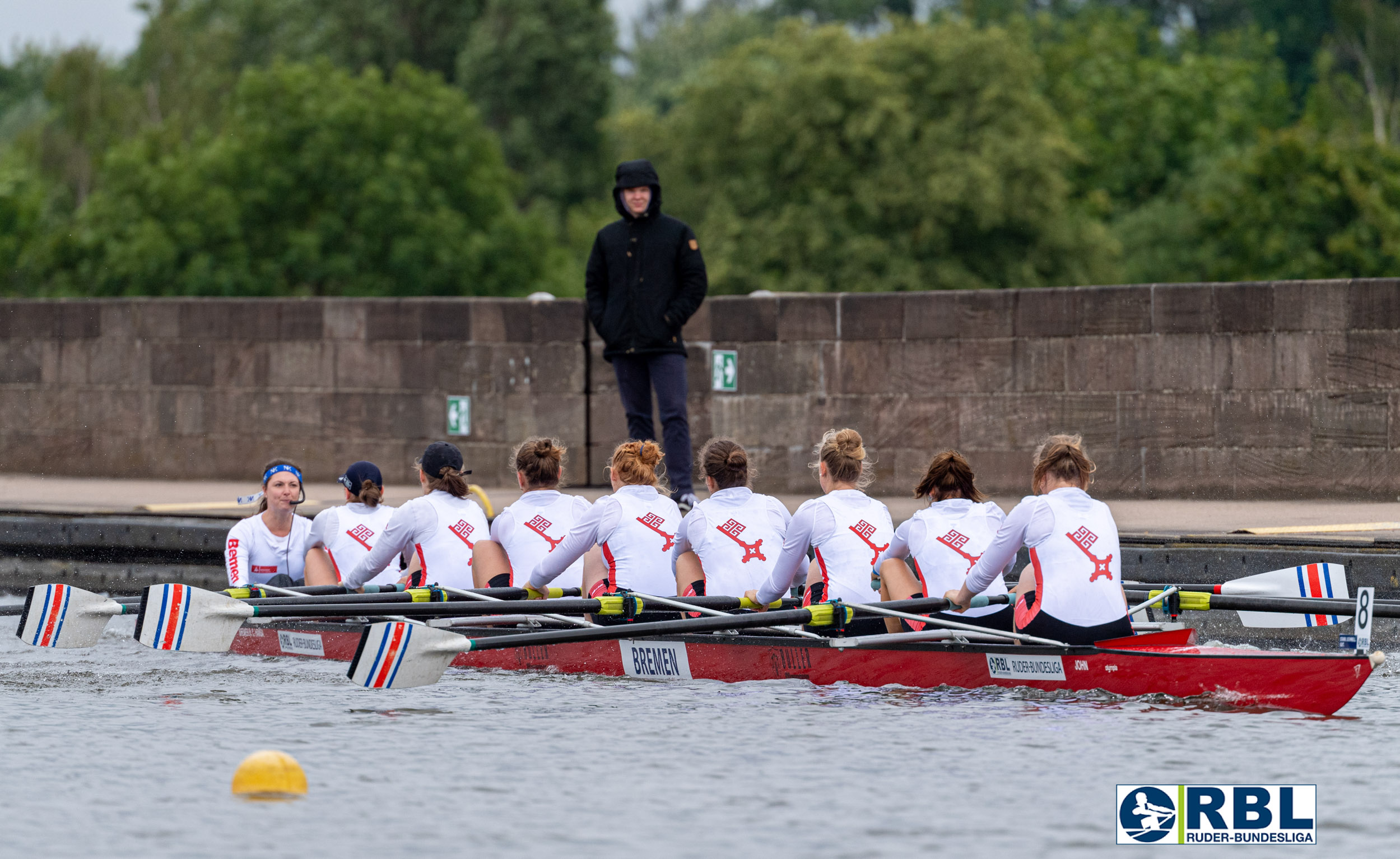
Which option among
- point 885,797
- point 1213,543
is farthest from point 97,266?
point 885,797

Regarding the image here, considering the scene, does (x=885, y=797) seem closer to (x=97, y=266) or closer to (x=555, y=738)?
(x=555, y=738)

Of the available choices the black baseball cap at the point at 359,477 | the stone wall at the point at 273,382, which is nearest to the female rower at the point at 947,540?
the black baseball cap at the point at 359,477

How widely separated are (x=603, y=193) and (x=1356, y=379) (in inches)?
1621

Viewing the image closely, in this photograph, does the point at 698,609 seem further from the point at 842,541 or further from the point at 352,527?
the point at 352,527

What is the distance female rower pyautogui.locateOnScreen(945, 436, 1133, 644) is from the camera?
351 inches

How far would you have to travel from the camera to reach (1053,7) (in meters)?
66.6

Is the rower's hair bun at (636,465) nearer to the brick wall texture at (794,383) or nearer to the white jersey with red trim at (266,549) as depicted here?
the white jersey with red trim at (266,549)

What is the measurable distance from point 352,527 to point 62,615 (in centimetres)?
168

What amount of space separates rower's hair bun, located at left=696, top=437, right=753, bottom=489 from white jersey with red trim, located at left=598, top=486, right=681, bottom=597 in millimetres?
437

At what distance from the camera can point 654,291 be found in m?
13.3

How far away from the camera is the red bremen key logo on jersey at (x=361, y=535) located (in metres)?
11.6

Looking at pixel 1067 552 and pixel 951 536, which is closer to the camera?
pixel 1067 552

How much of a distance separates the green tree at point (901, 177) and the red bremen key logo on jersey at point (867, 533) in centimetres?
2823

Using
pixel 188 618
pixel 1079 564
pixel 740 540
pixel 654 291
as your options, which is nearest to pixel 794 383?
pixel 654 291
